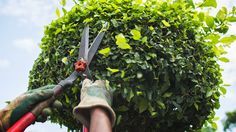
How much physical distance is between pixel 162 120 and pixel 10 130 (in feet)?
3.01

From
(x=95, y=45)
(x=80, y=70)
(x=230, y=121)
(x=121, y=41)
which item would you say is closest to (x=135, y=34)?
(x=121, y=41)

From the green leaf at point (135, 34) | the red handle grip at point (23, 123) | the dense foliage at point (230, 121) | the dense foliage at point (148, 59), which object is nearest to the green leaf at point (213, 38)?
the dense foliage at point (148, 59)

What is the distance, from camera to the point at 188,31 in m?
2.53

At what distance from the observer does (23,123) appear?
2.01m

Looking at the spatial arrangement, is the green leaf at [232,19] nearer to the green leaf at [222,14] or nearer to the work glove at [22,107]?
the green leaf at [222,14]

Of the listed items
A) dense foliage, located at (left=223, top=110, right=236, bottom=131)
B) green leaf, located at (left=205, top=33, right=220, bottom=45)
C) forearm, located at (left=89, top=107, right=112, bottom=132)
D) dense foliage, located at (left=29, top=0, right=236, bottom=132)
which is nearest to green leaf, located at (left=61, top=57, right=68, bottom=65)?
dense foliage, located at (left=29, top=0, right=236, bottom=132)

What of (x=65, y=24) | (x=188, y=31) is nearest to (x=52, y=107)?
(x=65, y=24)

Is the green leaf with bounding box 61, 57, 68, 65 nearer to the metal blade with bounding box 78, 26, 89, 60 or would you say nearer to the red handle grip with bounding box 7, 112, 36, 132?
the metal blade with bounding box 78, 26, 89, 60

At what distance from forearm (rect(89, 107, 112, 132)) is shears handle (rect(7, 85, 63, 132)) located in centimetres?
36

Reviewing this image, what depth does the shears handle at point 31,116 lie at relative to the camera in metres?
1.99

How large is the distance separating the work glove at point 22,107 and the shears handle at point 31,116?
21mm

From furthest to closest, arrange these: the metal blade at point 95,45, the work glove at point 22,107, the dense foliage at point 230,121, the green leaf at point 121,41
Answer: the dense foliage at point 230,121, the metal blade at point 95,45, the green leaf at point 121,41, the work glove at point 22,107

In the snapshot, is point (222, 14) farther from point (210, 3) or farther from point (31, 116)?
point (31, 116)

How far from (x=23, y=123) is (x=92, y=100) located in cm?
37
